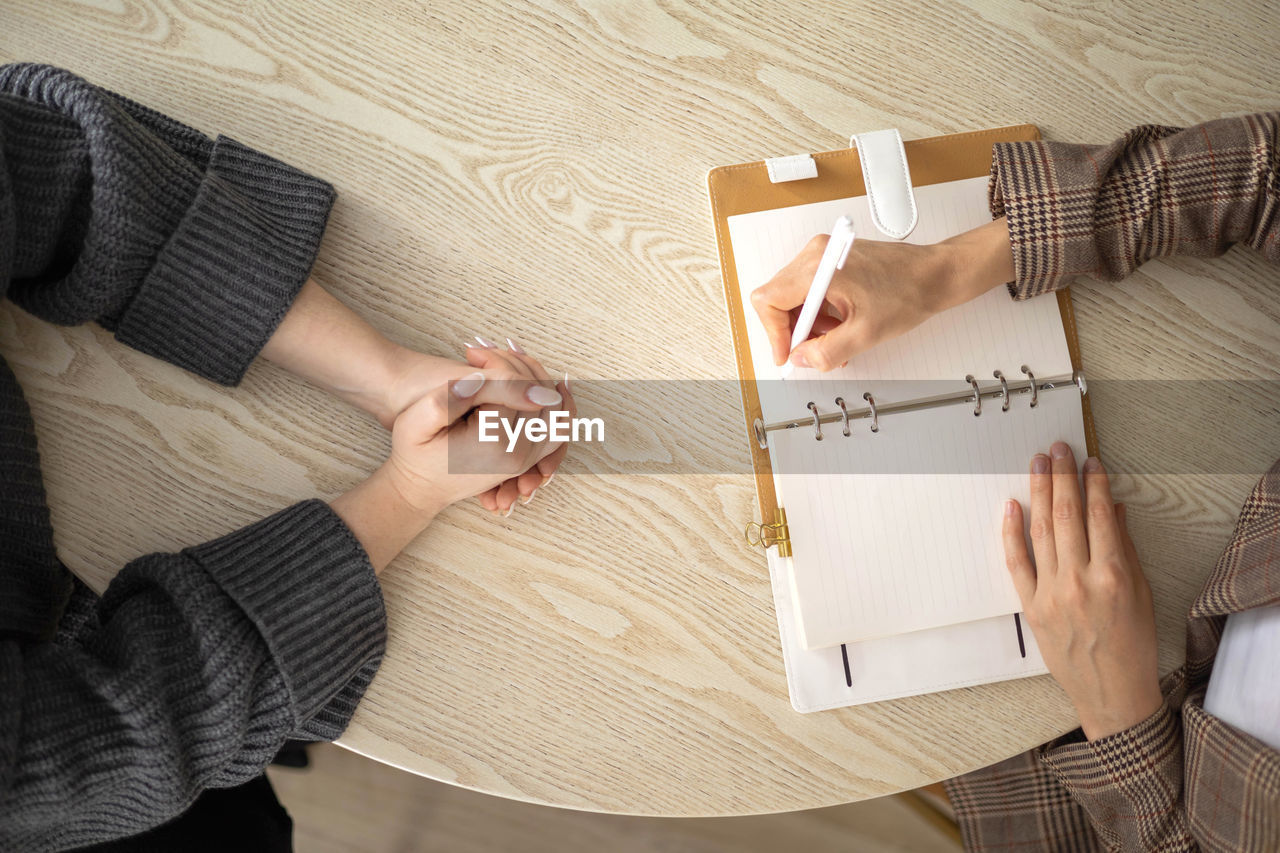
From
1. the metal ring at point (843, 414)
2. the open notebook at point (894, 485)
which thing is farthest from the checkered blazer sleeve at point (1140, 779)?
the metal ring at point (843, 414)

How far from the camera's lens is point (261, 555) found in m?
0.77

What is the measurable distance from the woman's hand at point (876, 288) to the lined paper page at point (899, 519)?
87 mm

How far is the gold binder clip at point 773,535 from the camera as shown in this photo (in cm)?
83

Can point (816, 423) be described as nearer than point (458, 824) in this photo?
Yes

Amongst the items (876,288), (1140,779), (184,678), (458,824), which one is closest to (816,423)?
(876,288)

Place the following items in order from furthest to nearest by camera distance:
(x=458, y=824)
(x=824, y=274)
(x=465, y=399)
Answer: (x=458, y=824) < (x=465, y=399) < (x=824, y=274)

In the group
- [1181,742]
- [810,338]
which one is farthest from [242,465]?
[1181,742]

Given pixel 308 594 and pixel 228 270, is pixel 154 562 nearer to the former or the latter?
pixel 308 594

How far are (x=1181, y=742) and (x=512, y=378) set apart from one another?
0.78 m

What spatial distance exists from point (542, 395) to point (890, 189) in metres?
0.41

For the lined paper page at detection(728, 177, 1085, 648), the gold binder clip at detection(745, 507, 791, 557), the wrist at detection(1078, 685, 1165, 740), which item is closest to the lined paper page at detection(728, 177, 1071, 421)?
the lined paper page at detection(728, 177, 1085, 648)

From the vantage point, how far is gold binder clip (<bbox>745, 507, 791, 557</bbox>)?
83 centimetres

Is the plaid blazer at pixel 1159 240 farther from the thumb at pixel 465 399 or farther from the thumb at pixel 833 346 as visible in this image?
the thumb at pixel 465 399

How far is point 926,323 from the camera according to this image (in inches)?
34.4
